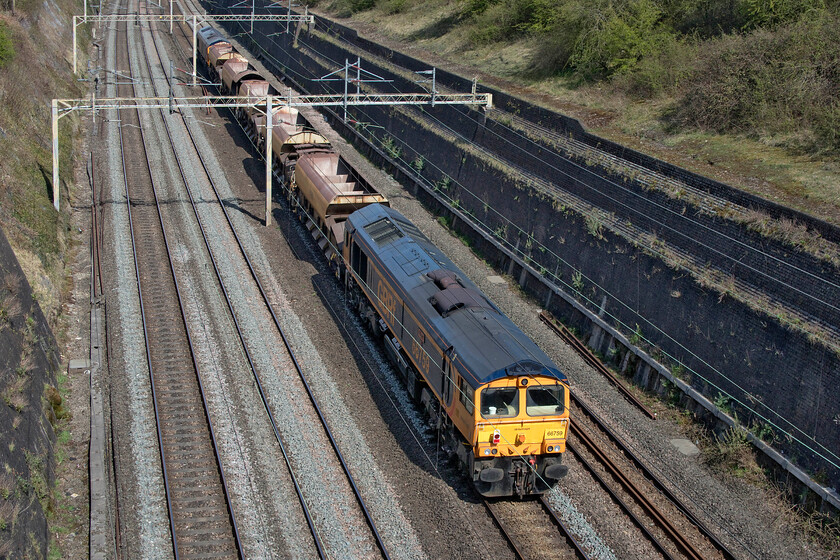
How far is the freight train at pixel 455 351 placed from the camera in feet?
46.3

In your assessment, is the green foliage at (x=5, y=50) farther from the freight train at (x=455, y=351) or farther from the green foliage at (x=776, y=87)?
the green foliage at (x=776, y=87)

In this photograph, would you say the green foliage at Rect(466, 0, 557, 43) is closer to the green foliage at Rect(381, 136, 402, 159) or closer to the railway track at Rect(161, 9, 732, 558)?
the green foliage at Rect(381, 136, 402, 159)

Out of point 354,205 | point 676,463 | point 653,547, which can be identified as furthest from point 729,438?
point 354,205

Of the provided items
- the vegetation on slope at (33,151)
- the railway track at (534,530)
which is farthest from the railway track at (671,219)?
the vegetation on slope at (33,151)

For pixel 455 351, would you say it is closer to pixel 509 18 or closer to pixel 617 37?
pixel 617 37

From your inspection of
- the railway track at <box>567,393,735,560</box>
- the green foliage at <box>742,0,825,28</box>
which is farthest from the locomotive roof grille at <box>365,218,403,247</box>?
the green foliage at <box>742,0,825,28</box>

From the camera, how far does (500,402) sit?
46.3 feet

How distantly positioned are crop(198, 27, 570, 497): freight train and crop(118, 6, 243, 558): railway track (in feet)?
15.4

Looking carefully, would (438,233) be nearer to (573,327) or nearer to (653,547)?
(573,327)

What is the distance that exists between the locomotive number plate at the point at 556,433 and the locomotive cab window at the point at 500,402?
2.58 ft

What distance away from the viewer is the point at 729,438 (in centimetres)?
1708

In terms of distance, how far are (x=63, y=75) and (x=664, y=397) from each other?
1604 inches

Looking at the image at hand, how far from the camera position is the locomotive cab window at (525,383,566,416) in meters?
14.2

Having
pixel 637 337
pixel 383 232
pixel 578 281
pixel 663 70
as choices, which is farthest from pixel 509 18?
pixel 637 337
